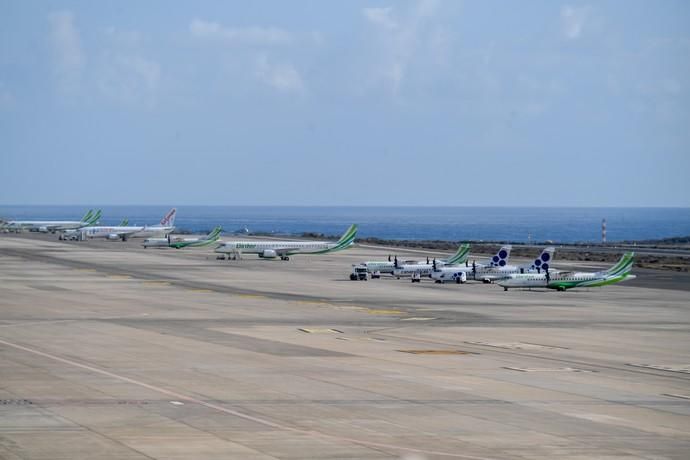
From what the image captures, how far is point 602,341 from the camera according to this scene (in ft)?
209

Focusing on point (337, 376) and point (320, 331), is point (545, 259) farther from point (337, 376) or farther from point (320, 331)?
point (337, 376)

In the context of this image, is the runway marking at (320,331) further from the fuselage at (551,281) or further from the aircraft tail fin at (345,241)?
the aircraft tail fin at (345,241)

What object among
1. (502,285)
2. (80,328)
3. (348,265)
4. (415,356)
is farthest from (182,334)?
(348,265)

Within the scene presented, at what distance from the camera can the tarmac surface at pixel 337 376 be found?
32.0 meters

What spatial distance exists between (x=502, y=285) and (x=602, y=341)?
47581mm

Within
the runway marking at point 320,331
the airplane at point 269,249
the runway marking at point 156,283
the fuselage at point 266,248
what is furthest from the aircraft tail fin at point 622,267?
the fuselage at point 266,248

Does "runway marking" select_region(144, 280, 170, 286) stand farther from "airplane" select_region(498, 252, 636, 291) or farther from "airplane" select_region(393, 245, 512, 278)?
"airplane" select_region(498, 252, 636, 291)

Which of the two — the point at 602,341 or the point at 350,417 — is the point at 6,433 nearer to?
the point at 350,417

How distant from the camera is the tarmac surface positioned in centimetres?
3195

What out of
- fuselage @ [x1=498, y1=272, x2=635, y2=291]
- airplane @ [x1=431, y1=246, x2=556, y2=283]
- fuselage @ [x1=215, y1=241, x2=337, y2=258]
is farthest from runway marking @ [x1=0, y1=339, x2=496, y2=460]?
fuselage @ [x1=215, y1=241, x2=337, y2=258]

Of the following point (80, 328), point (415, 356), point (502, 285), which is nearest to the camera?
point (415, 356)

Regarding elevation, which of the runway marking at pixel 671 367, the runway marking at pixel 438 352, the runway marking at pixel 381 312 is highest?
the runway marking at pixel 438 352

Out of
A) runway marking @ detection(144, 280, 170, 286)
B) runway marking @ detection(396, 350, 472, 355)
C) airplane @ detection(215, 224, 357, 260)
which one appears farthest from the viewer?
airplane @ detection(215, 224, 357, 260)

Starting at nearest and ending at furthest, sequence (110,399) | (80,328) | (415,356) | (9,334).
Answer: (110,399) < (415,356) < (9,334) < (80,328)
